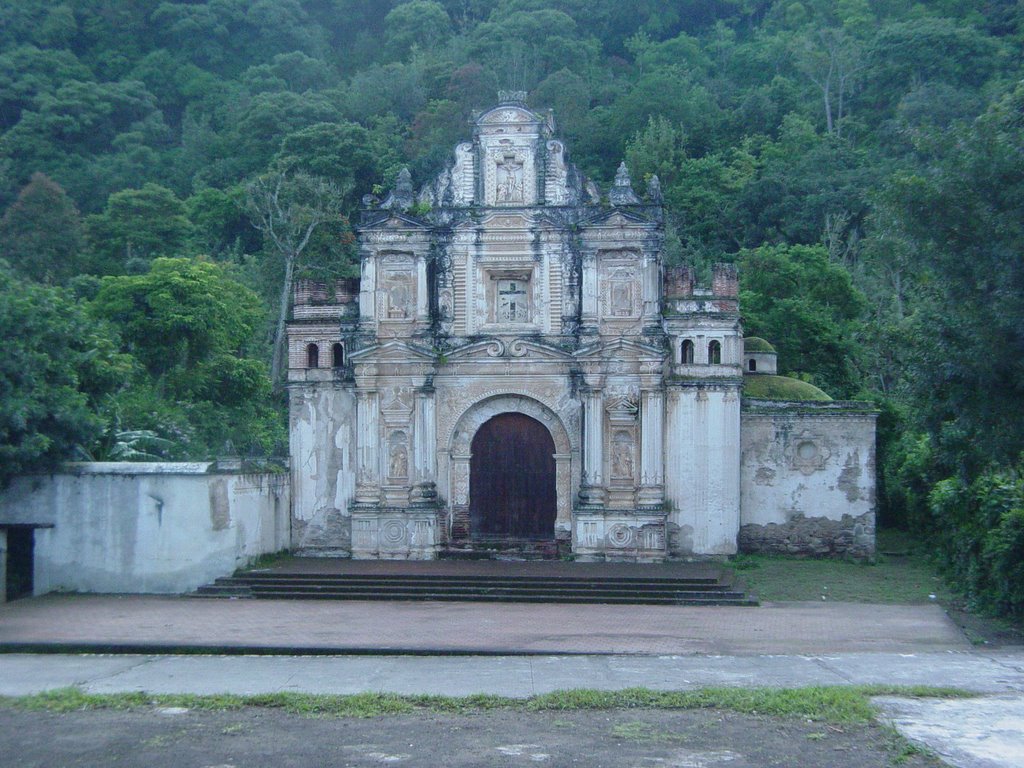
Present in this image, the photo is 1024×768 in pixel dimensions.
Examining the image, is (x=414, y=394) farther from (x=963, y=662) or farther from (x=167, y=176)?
(x=167, y=176)

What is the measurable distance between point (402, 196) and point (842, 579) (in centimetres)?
1119

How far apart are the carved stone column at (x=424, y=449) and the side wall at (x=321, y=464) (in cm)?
139

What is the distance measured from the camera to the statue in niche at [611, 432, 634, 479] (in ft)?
77.6

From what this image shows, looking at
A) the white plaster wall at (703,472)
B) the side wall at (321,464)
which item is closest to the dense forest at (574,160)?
the white plaster wall at (703,472)

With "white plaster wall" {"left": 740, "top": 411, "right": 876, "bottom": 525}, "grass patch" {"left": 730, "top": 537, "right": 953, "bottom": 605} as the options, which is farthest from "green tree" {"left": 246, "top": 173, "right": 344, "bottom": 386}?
"grass patch" {"left": 730, "top": 537, "right": 953, "bottom": 605}

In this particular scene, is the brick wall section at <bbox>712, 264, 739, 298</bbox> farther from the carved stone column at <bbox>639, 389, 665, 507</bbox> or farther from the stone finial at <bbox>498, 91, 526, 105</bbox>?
the stone finial at <bbox>498, 91, 526, 105</bbox>

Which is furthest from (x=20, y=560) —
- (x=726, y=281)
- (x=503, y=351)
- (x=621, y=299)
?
(x=726, y=281)

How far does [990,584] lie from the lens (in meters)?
19.6

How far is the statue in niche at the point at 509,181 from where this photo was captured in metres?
24.3

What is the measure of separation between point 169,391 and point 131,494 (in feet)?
42.7

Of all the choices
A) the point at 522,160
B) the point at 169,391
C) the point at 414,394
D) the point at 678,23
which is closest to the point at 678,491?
the point at 414,394

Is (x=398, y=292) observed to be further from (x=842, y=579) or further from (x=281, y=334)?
(x=281, y=334)

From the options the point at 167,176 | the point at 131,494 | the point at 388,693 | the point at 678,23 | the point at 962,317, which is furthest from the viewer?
the point at 678,23

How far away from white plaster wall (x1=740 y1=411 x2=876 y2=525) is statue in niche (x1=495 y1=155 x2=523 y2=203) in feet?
20.6
